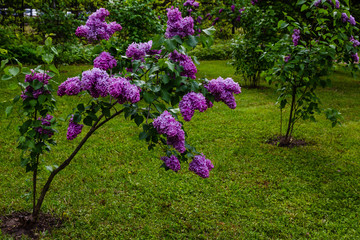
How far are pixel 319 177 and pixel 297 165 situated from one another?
13.2 inches

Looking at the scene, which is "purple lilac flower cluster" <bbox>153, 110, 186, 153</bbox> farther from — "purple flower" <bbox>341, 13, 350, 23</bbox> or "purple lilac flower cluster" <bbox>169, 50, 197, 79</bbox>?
"purple flower" <bbox>341, 13, 350, 23</bbox>

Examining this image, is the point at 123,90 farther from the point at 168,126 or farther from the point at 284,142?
the point at 284,142

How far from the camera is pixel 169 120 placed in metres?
1.69

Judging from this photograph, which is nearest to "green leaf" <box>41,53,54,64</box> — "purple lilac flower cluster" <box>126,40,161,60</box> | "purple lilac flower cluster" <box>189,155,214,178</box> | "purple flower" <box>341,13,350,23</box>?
"purple lilac flower cluster" <box>126,40,161,60</box>

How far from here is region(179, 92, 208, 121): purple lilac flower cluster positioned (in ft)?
5.63

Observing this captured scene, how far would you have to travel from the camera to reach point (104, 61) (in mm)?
1991

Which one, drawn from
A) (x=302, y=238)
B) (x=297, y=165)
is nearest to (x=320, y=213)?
(x=302, y=238)

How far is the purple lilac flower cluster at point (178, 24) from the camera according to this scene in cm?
172

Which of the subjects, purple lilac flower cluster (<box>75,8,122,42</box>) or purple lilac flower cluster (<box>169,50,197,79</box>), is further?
purple lilac flower cluster (<box>75,8,122,42</box>)

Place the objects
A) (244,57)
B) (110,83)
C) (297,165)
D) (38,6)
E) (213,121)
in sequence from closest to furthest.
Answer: (110,83)
(297,165)
(213,121)
(244,57)
(38,6)

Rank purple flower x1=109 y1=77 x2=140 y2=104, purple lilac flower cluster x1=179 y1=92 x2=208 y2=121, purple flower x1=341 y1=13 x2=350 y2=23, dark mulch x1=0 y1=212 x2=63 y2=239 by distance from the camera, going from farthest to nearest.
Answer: purple flower x1=341 y1=13 x2=350 y2=23 → dark mulch x1=0 y1=212 x2=63 y2=239 → purple lilac flower cluster x1=179 y1=92 x2=208 y2=121 → purple flower x1=109 y1=77 x2=140 y2=104

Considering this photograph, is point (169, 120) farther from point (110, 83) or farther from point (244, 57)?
point (244, 57)

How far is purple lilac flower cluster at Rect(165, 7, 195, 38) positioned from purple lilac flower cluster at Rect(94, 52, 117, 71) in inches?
19.2

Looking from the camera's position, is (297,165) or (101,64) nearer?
(101,64)
